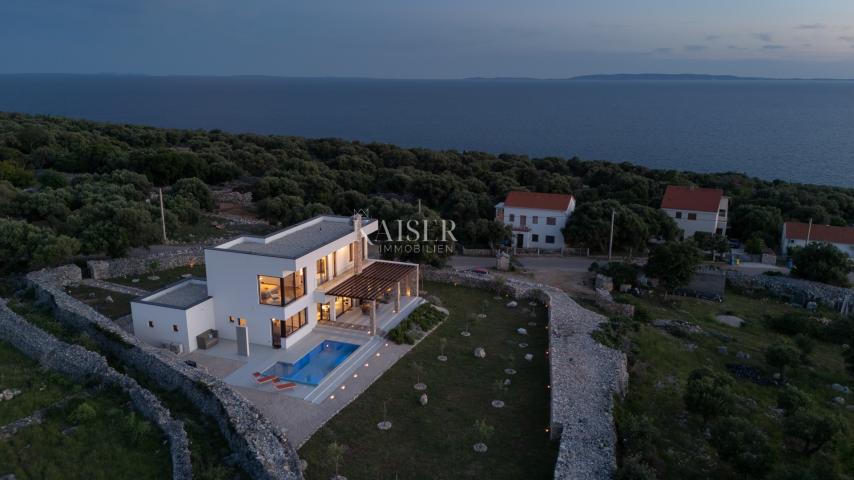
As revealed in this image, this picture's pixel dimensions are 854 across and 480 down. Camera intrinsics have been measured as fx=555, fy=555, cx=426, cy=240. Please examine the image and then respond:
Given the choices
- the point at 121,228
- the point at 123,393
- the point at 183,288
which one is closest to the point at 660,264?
the point at 183,288

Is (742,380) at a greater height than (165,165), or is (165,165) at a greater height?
(165,165)

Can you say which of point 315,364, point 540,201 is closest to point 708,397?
point 315,364

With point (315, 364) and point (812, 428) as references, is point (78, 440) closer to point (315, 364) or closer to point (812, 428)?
point (315, 364)

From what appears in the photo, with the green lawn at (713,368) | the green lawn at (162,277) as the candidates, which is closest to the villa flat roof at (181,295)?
the green lawn at (162,277)

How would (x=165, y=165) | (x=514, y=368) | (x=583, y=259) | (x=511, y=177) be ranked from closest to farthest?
(x=514, y=368), (x=583, y=259), (x=165, y=165), (x=511, y=177)

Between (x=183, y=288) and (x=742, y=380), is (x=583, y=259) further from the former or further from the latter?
(x=183, y=288)

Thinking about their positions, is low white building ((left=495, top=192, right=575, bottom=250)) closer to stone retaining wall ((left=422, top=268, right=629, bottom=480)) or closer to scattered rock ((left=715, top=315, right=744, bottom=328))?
stone retaining wall ((left=422, top=268, right=629, bottom=480))
